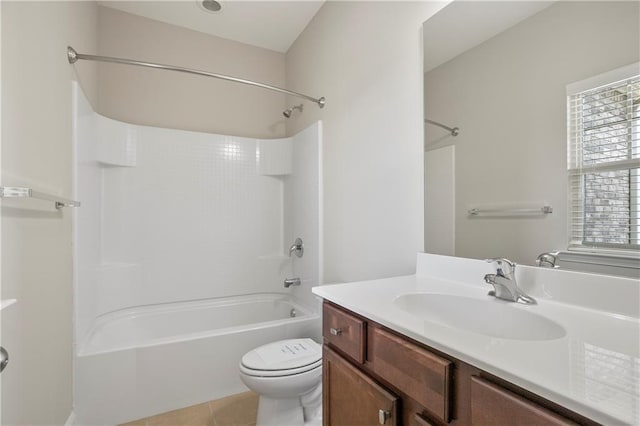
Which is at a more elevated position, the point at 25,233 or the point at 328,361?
the point at 25,233

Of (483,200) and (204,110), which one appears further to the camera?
(204,110)

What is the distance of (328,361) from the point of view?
1041 mm

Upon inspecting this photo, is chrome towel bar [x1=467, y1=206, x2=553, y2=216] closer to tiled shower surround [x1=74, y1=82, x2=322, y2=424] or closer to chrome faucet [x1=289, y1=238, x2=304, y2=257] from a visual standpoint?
tiled shower surround [x1=74, y1=82, x2=322, y2=424]

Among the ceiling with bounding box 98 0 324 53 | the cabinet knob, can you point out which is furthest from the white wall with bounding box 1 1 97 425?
the cabinet knob

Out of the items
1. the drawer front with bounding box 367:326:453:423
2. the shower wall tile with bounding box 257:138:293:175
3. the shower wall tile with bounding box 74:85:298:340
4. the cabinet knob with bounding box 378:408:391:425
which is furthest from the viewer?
the shower wall tile with bounding box 257:138:293:175

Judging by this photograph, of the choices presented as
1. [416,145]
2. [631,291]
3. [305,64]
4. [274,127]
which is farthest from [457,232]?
[274,127]

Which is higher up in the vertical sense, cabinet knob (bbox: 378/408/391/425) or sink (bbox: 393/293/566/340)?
sink (bbox: 393/293/566/340)

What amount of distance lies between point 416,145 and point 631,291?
2.90 ft

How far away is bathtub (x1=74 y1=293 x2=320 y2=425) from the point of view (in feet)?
5.31

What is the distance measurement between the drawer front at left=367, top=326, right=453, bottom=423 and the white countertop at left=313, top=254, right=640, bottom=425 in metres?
0.04

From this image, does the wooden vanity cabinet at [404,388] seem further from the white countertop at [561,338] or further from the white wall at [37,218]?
the white wall at [37,218]

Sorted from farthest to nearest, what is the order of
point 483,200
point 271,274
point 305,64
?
point 271,274 → point 305,64 → point 483,200

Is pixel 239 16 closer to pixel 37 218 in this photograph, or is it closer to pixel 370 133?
pixel 370 133

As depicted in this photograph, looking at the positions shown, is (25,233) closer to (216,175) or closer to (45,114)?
(45,114)
